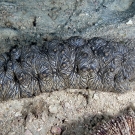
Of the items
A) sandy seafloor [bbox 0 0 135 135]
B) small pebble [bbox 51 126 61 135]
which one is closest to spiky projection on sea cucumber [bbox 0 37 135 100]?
sandy seafloor [bbox 0 0 135 135]

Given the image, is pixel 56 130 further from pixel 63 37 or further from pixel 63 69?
pixel 63 37

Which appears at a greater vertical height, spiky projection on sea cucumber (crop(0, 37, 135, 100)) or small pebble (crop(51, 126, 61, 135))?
spiky projection on sea cucumber (crop(0, 37, 135, 100))

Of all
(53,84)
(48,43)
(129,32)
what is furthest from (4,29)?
(129,32)

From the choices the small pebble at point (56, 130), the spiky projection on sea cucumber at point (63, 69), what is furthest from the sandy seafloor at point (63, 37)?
the spiky projection on sea cucumber at point (63, 69)

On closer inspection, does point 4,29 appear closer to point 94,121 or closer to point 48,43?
point 48,43

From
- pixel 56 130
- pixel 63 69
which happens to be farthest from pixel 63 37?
pixel 56 130

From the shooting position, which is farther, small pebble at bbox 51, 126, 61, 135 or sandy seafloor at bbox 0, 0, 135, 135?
sandy seafloor at bbox 0, 0, 135, 135

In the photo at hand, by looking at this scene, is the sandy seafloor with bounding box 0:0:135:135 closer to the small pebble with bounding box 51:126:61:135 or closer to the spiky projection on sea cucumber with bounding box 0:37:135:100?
the small pebble with bounding box 51:126:61:135
